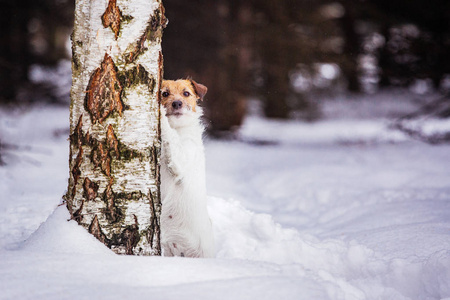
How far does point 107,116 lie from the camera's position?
7.47ft

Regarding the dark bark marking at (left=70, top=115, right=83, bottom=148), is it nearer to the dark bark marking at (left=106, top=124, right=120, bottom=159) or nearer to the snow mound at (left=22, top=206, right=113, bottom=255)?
the dark bark marking at (left=106, top=124, right=120, bottom=159)

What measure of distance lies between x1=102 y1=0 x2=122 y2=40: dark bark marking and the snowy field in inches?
40.9

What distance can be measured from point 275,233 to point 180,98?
1.36m

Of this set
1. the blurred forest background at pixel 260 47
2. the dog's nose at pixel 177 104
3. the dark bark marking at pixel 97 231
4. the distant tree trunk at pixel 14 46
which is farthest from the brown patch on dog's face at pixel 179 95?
the blurred forest background at pixel 260 47

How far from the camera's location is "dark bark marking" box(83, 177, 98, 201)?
227 cm

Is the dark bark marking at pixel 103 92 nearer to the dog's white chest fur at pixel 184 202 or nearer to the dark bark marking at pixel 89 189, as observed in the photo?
the dark bark marking at pixel 89 189

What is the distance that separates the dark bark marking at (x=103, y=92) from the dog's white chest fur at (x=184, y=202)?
1.90ft

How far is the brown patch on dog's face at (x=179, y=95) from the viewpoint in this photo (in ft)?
10.6

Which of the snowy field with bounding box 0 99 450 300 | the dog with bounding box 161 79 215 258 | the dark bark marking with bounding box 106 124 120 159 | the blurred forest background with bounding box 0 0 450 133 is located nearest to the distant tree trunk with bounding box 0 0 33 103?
the blurred forest background with bounding box 0 0 450 133

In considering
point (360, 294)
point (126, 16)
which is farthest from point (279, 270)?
point (126, 16)

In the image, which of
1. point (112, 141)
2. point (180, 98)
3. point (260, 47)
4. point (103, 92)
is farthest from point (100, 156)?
point (260, 47)

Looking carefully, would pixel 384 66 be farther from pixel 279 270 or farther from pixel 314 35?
pixel 279 270

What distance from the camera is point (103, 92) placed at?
2.26 metres

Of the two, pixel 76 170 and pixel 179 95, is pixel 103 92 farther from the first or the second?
pixel 179 95
